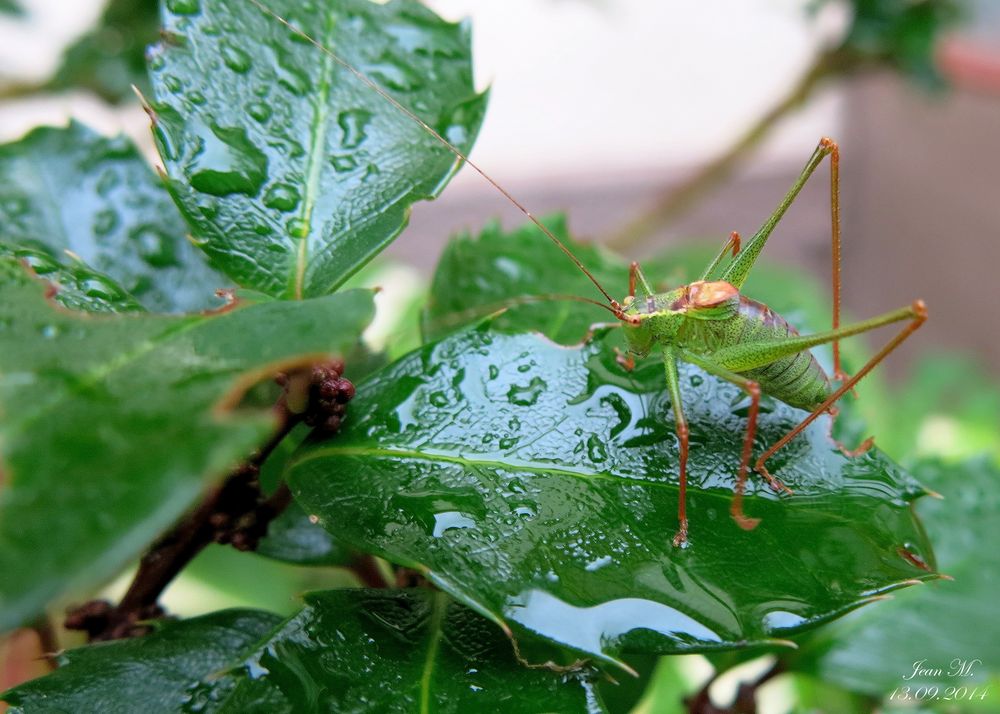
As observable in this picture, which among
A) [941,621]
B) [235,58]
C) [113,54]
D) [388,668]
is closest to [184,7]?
[235,58]

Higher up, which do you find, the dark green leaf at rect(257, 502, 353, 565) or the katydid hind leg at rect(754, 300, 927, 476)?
the katydid hind leg at rect(754, 300, 927, 476)

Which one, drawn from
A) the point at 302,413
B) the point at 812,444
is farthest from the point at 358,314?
the point at 812,444

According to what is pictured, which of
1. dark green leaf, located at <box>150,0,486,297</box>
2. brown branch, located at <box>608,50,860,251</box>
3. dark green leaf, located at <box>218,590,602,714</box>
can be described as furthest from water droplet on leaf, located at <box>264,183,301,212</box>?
brown branch, located at <box>608,50,860,251</box>

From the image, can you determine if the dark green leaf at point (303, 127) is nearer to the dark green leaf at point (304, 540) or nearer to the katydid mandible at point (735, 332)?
the katydid mandible at point (735, 332)

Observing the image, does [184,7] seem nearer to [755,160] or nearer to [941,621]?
[941,621]

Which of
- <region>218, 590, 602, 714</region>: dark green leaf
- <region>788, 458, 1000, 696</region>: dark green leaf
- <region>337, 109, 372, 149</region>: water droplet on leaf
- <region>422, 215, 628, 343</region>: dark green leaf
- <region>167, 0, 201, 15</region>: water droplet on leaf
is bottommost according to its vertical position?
<region>788, 458, 1000, 696</region>: dark green leaf

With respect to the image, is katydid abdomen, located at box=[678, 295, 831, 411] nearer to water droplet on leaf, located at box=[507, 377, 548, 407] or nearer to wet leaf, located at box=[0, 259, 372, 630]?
water droplet on leaf, located at box=[507, 377, 548, 407]

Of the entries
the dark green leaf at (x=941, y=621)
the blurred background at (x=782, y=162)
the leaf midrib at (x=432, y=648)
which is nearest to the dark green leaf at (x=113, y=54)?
the blurred background at (x=782, y=162)
